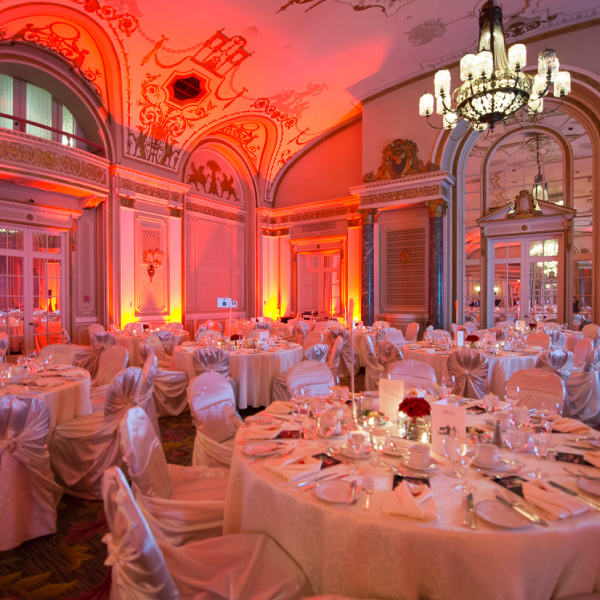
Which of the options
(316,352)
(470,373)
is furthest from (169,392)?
(470,373)

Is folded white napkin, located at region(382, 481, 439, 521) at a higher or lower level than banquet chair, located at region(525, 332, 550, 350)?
lower

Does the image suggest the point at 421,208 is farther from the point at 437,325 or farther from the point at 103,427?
the point at 103,427

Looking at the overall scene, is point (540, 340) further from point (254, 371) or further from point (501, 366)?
point (254, 371)

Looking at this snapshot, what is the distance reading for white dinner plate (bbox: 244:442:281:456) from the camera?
1648 millimetres

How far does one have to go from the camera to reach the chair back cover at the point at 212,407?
8.13 ft

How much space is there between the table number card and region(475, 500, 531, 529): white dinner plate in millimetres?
289

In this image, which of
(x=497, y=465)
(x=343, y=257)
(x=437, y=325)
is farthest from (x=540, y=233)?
(x=497, y=465)

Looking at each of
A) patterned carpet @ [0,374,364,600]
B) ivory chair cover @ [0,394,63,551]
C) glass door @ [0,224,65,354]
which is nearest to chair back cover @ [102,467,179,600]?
patterned carpet @ [0,374,364,600]

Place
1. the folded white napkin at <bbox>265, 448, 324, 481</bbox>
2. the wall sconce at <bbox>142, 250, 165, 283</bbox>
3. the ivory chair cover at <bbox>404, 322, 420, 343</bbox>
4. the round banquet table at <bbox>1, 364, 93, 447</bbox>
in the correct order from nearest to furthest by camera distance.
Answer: the folded white napkin at <bbox>265, 448, 324, 481</bbox>
the round banquet table at <bbox>1, 364, 93, 447</bbox>
the ivory chair cover at <bbox>404, 322, 420, 343</bbox>
the wall sconce at <bbox>142, 250, 165, 283</bbox>

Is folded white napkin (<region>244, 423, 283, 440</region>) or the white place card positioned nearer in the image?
folded white napkin (<region>244, 423, 283, 440</region>)

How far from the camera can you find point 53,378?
10.6ft

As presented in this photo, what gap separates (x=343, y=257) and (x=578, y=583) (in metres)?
10.3

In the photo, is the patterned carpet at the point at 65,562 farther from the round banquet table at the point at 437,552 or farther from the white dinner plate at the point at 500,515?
the white dinner plate at the point at 500,515

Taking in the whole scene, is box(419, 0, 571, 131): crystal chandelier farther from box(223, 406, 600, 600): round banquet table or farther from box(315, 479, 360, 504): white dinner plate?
box(315, 479, 360, 504): white dinner plate
